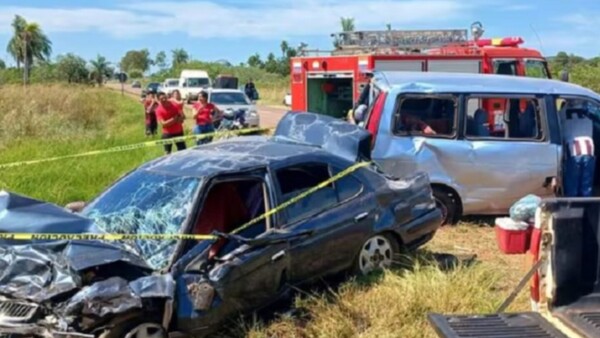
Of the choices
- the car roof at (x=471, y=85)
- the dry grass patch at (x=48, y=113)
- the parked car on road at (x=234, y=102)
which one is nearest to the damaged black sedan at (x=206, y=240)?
the car roof at (x=471, y=85)

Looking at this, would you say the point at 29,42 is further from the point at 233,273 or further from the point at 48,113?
the point at 233,273

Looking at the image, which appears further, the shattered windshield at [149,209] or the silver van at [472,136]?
the silver van at [472,136]

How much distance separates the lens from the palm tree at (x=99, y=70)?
77.9 m

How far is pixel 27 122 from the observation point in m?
20.5

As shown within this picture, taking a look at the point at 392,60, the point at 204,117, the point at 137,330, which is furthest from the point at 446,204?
the point at 204,117

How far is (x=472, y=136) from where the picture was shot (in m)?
8.88

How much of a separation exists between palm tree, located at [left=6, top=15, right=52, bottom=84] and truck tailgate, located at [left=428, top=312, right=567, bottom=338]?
77579 mm

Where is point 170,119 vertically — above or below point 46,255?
above

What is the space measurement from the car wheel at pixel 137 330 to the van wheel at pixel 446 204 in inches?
190

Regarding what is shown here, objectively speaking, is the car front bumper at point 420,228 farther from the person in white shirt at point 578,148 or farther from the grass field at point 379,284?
the person in white shirt at point 578,148

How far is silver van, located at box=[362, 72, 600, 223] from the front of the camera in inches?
341

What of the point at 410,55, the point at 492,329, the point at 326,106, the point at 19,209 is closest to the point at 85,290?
the point at 19,209

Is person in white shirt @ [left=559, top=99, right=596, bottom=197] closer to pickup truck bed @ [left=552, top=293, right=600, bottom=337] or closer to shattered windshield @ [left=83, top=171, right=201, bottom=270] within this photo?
shattered windshield @ [left=83, top=171, right=201, bottom=270]

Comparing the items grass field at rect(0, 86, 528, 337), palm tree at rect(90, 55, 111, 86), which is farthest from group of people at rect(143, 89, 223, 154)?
palm tree at rect(90, 55, 111, 86)
